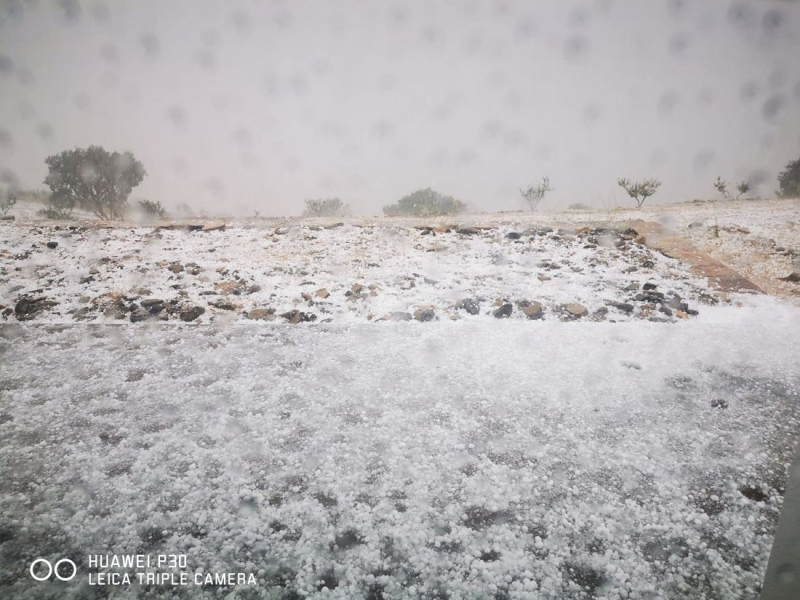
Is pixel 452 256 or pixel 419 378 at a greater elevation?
pixel 452 256

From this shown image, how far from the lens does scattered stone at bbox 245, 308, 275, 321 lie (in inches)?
191

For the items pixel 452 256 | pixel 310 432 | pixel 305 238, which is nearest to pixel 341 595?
pixel 310 432

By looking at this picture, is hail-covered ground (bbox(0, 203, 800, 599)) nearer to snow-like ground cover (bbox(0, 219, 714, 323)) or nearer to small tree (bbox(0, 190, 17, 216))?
snow-like ground cover (bbox(0, 219, 714, 323))

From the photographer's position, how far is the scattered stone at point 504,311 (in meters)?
4.94

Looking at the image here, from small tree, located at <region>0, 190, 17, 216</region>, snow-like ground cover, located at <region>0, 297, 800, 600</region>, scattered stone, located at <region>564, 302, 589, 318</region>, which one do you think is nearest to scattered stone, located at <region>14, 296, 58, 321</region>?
snow-like ground cover, located at <region>0, 297, 800, 600</region>

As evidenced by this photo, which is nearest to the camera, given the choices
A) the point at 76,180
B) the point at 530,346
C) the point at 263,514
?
the point at 263,514

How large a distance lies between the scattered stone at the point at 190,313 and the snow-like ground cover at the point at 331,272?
0.21 ft

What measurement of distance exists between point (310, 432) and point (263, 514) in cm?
73

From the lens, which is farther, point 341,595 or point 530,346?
point 530,346

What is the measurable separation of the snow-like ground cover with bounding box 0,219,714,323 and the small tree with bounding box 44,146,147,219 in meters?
14.0

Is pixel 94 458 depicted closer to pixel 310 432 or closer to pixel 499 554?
pixel 310 432

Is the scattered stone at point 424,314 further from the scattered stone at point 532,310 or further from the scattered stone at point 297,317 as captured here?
the scattered stone at point 297,317

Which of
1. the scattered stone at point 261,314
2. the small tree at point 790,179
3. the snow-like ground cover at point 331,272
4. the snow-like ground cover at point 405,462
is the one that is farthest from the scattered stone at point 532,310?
the small tree at point 790,179

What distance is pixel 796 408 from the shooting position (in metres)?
3.00
